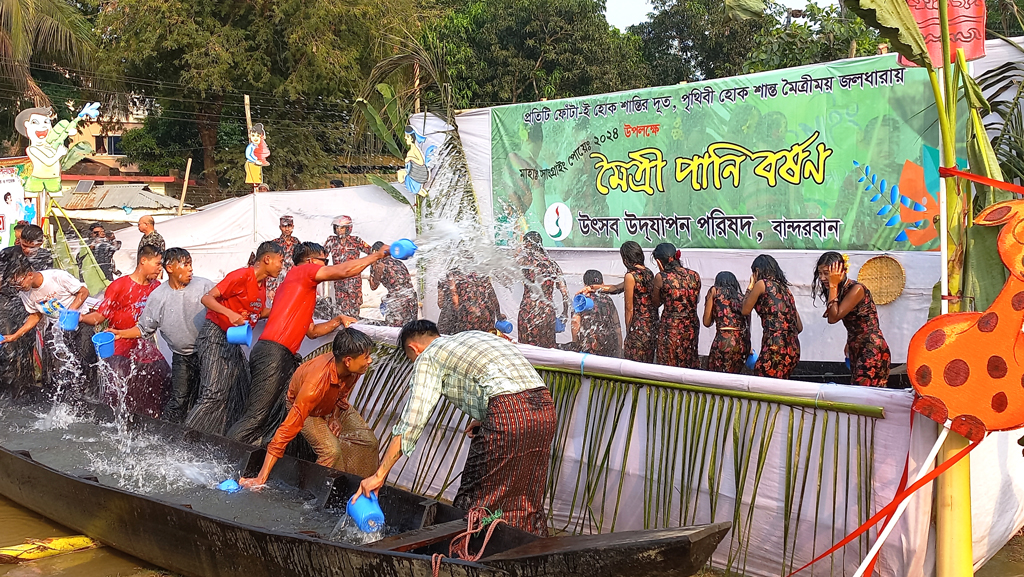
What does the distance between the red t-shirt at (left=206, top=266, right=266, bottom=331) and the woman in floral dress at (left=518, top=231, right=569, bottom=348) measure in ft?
8.88

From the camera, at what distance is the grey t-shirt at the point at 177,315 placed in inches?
275

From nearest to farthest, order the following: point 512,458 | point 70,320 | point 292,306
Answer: point 512,458 → point 292,306 → point 70,320

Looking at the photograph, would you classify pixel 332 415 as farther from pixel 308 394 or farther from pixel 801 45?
pixel 801 45

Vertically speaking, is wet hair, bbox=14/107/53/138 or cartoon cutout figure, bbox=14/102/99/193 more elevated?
wet hair, bbox=14/107/53/138

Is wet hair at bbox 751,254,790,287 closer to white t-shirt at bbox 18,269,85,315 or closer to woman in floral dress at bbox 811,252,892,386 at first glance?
woman in floral dress at bbox 811,252,892,386

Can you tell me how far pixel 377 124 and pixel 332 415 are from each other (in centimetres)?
748

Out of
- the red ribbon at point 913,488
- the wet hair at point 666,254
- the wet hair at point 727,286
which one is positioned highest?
the wet hair at point 666,254

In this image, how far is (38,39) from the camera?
23.0 meters

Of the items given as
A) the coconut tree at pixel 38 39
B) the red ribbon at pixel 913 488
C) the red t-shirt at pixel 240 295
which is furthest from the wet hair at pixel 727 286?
the coconut tree at pixel 38 39

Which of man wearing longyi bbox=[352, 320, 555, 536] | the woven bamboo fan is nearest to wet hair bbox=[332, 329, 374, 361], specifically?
man wearing longyi bbox=[352, 320, 555, 536]

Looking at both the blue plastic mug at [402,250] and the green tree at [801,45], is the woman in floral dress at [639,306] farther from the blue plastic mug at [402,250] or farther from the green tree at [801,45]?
the green tree at [801,45]

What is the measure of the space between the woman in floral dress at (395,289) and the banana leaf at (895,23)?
20.2ft

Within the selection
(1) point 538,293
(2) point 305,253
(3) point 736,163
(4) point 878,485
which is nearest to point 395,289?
(1) point 538,293

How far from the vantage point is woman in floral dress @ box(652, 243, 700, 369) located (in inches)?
251
